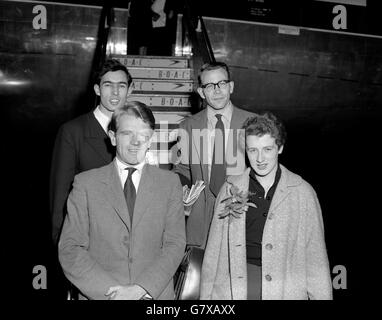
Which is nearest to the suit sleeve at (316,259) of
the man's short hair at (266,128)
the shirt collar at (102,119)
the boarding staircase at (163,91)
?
the man's short hair at (266,128)

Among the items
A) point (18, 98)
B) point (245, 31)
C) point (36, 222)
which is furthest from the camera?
point (245, 31)

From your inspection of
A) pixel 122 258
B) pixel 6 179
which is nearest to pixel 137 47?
pixel 6 179

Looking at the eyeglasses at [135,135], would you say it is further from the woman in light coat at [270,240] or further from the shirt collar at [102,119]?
the shirt collar at [102,119]

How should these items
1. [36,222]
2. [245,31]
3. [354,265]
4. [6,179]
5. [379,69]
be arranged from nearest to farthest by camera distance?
[354,265] → [36,222] → [6,179] → [245,31] → [379,69]

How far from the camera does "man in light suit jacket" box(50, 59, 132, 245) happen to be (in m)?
2.76

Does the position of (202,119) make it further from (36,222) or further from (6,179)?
(6,179)

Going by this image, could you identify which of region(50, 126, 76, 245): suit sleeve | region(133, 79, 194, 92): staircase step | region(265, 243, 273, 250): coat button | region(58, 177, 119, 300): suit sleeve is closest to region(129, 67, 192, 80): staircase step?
region(133, 79, 194, 92): staircase step

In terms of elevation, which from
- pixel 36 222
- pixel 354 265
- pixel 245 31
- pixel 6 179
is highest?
pixel 245 31

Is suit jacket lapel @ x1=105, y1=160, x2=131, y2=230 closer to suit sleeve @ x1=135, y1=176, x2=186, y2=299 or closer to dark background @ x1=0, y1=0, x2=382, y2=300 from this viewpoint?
suit sleeve @ x1=135, y1=176, x2=186, y2=299

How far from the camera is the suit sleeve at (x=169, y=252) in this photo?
202 cm

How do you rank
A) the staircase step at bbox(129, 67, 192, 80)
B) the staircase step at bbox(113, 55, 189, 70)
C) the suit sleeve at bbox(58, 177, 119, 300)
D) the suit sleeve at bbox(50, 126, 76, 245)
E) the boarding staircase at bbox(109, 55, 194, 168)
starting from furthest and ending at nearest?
the staircase step at bbox(113, 55, 189, 70) → the staircase step at bbox(129, 67, 192, 80) → the boarding staircase at bbox(109, 55, 194, 168) → the suit sleeve at bbox(50, 126, 76, 245) → the suit sleeve at bbox(58, 177, 119, 300)

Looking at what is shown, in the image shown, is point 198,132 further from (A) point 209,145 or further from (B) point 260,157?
(B) point 260,157
